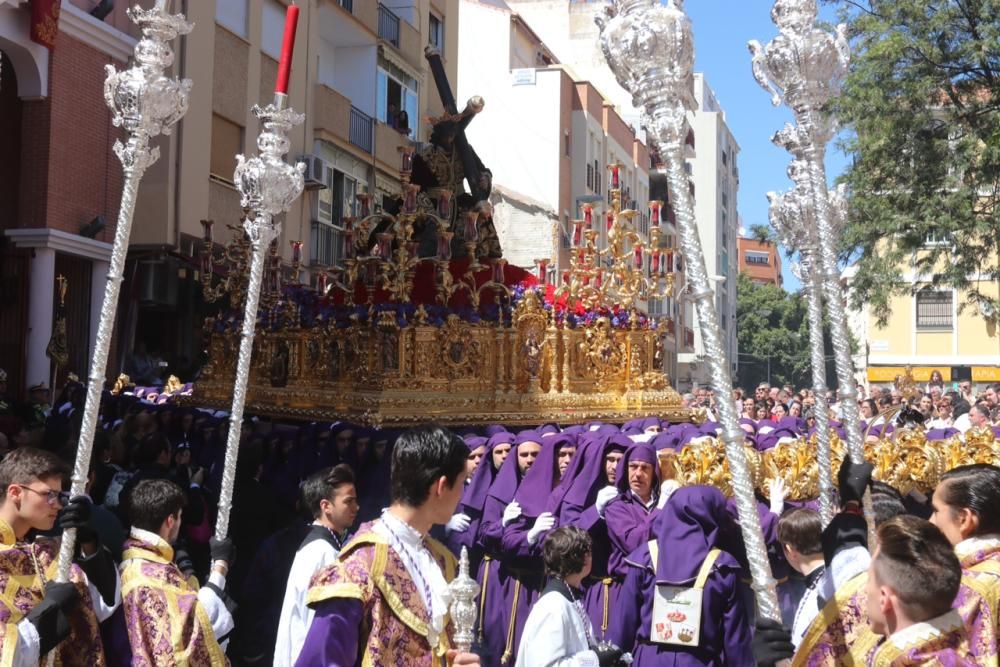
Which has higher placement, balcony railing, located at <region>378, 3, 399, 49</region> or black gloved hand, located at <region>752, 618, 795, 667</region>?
balcony railing, located at <region>378, 3, 399, 49</region>

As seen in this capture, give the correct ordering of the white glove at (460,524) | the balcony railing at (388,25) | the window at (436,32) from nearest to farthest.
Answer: the white glove at (460,524), the balcony railing at (388,25), the window at (436,32)

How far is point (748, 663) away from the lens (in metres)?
5.16

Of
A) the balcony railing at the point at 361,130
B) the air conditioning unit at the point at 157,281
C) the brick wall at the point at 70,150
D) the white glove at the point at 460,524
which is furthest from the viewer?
the balcony railing at the point at 361,130

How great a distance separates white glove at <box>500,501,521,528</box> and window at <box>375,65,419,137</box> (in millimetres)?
17077

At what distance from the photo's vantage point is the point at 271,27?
20.1 metres

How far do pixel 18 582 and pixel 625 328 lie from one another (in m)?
8.13

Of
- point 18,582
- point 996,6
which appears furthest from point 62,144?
point 18,582

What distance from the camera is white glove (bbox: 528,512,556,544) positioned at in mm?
6709

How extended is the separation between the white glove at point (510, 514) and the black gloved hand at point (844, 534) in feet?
12.2

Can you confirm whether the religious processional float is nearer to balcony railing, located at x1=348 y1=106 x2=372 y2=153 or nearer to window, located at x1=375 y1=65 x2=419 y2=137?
balcony railing, located at x1=348 y1=106 x2=372 y2=153

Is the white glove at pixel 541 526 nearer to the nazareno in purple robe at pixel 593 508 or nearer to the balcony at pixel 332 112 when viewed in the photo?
the nazareno in purple robe at pixel 593 508

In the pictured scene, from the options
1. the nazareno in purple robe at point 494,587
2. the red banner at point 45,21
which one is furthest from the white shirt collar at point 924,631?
the red banner at point 45,21

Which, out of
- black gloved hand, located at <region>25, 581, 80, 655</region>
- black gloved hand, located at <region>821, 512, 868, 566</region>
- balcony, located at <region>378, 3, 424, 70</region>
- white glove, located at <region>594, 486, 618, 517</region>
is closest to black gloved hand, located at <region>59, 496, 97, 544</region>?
black gloved hand, located at <region>25, 581, 80, 655</region>

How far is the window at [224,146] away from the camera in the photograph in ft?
60.2
